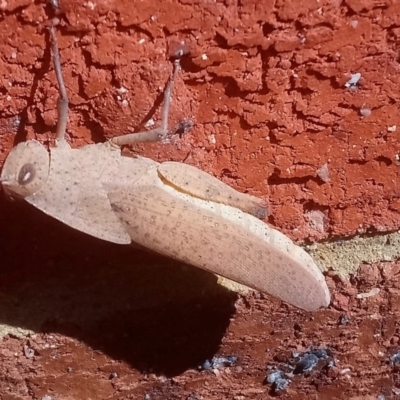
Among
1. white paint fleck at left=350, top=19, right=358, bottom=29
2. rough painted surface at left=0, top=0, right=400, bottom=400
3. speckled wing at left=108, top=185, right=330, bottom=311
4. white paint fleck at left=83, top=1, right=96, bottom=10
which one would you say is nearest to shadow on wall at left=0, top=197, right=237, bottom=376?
rough painted surface at left=0, top=0, right=400, bottom=400

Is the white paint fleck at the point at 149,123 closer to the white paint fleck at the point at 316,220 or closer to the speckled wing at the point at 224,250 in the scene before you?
the speckled wing at the point at 224,250

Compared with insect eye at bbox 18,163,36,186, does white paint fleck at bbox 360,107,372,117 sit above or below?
above

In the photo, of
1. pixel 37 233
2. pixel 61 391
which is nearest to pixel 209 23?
pixel 37 233

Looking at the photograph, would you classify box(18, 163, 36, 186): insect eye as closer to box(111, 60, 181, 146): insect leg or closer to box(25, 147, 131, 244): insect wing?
box(25, 147, 131, 244): insect wing

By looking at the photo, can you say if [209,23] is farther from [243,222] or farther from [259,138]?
[243,222]

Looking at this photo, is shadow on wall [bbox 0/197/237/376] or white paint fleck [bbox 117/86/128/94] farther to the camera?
shadow on wall [bbox 0/197/237/376]

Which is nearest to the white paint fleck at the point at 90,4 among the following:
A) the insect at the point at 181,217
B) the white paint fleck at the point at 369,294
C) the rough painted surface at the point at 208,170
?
the rough painted surface at the point at 208,170

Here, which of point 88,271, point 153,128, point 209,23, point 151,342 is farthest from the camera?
point 151,342
